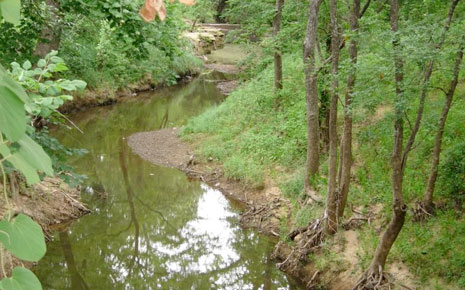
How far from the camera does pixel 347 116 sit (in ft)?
23.5

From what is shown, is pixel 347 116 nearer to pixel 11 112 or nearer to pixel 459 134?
pixel 459 134

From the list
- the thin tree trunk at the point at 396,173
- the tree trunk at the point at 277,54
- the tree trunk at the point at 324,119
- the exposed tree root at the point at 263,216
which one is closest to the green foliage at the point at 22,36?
the thin tree trunk at the point at 396,173

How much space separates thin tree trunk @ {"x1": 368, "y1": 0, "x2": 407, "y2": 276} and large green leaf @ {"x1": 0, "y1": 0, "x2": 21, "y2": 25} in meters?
5.15

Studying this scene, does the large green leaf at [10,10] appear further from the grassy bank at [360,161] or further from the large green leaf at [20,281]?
the grassy bank at [360,161]

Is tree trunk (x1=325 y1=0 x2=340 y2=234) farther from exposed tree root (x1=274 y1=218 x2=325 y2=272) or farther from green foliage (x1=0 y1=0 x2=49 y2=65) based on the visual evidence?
green foliage (x1=0 y1=0 x2=49 y2=65)

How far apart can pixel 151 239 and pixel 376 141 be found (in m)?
5.18

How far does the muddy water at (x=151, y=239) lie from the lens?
8.47m

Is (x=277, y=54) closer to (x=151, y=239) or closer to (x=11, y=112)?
(x=151, y=239)

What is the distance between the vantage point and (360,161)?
9.51m

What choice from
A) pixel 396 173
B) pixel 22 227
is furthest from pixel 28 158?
pixel 396 173

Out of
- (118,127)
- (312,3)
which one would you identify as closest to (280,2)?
(312,3)

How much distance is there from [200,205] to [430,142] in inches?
217

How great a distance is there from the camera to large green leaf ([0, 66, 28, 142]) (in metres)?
0.47

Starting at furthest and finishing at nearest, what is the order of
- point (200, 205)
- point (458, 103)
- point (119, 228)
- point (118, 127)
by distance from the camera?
point (118, 127)
point (200, 205)
point (119, 228)
point (458, 103)
